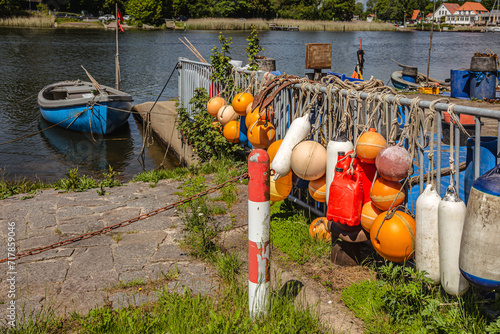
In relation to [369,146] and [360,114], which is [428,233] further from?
[360,114]

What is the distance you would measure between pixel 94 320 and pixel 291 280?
1.65m

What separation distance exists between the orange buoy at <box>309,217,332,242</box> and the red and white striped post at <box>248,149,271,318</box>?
1.51 m

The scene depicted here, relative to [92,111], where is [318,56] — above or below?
above

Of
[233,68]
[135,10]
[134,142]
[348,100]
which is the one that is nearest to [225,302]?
[348,100]

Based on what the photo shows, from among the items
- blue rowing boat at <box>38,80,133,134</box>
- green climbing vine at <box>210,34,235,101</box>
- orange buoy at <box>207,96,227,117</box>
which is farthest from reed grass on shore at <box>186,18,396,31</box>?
orange buoy at <box>207,96,227,117</box>

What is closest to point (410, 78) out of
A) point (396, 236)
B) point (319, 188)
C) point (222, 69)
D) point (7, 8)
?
point (222, 69)

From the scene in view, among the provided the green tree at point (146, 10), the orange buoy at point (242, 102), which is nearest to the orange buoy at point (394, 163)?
the orange buoy at point (242, 102)

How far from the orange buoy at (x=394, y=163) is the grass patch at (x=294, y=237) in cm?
126

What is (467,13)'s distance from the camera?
165625 millimetres

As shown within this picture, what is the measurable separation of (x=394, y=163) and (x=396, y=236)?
21.8 inches

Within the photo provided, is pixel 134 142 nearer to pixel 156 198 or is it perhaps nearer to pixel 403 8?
pixel 156 198

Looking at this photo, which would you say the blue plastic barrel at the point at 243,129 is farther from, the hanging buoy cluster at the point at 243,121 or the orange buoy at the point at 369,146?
the orange buoy at the point at 369,146

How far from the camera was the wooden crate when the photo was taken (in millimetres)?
7061

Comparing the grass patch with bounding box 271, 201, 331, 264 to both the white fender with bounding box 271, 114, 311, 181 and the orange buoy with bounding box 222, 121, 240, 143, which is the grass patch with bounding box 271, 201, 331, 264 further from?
the orange buoy with bounding box 222, 121, 240, 143
